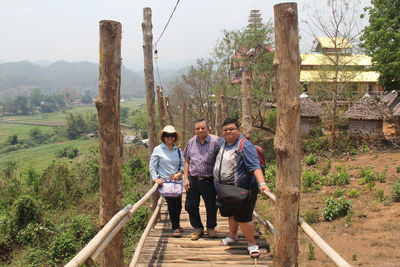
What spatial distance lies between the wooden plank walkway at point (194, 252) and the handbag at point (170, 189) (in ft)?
1.94

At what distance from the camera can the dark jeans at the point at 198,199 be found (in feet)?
14.2

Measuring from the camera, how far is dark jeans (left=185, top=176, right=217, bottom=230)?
432 cm

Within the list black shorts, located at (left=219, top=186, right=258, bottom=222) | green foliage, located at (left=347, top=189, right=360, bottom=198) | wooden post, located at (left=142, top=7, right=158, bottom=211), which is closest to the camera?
black shorts, located at (left=219, top=186, right=258, bottom=222)

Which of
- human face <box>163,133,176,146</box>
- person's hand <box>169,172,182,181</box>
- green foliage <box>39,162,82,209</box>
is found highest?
human face <box>163,133,176,146</box>

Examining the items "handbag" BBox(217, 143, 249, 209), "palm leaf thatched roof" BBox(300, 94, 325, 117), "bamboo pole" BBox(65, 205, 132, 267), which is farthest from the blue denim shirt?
"palm leaf thatched roof" BBox(300, 94, 325, 117)

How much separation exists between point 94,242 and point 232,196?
59.3 inches

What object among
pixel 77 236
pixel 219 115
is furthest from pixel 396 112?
pixel 77 236

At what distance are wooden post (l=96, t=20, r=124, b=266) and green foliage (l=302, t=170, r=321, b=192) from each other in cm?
929

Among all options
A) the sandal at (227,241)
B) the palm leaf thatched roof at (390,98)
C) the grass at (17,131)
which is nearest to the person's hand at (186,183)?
the sandal at (227,241)

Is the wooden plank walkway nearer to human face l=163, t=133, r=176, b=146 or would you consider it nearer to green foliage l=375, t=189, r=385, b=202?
human face l=163, t=133, r=176, b=146

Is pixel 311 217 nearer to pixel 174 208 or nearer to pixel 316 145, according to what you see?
pixel 174 208

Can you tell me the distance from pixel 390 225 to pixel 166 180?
5483 millimetres

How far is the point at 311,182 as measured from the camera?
1171 centimetres

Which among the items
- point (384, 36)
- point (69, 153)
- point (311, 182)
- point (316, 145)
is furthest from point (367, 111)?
point (69, 153)
